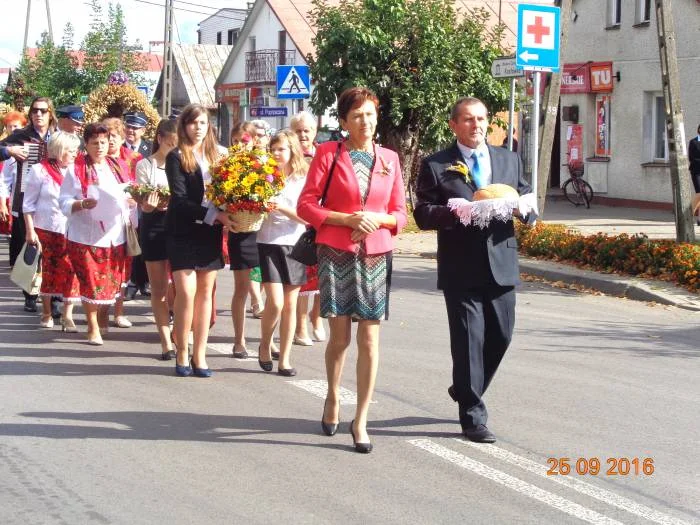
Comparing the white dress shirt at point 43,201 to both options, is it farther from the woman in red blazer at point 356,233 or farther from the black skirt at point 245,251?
the woman in red blazer at point 356,233

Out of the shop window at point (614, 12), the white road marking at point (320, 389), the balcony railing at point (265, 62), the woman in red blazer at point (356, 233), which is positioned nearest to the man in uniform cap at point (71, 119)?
the white road marking at point (320, 389)

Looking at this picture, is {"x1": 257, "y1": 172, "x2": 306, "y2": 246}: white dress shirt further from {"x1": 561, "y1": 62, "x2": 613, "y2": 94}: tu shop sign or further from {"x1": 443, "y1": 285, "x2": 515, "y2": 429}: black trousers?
{"x1": 561, "y1": 62, "x2": 613, "y2": 94}: tu shop sign

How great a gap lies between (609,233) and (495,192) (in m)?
14.4

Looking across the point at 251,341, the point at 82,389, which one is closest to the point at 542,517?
the point at 82,389

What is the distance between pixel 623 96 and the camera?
92.6 ft

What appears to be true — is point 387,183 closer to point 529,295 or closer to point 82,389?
point 82,389

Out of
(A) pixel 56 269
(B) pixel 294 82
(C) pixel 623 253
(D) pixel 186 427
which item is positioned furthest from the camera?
(B) pixel 294 82

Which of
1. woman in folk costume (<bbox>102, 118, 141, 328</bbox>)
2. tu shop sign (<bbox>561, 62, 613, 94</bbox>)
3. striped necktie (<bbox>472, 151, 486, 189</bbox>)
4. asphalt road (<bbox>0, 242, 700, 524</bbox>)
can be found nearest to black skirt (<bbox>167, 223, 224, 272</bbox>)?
asphalt road (<bbox>0, 242, 700, 524</bbox>)

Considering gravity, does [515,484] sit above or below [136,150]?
below

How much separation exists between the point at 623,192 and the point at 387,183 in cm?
2228

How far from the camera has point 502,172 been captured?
678 centimetres

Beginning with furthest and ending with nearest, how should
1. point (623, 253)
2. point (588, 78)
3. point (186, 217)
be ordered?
point (588, 78), point (623, 253), point (186, 217)

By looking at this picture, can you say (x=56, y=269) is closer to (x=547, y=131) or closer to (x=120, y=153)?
(x=120, y=153)

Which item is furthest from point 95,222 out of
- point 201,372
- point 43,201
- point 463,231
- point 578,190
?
point 578,190
